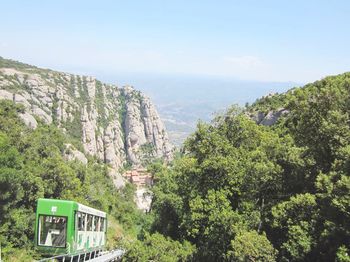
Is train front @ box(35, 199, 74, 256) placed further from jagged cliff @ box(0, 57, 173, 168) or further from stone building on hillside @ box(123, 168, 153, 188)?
stone building on hillside @ box(123, 168, 153, 188)

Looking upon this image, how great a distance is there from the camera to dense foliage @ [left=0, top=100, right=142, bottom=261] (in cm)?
3375

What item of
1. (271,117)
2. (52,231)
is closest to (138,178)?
(271,117)

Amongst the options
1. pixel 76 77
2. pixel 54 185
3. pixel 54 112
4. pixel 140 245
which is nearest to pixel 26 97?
pixel 54 112

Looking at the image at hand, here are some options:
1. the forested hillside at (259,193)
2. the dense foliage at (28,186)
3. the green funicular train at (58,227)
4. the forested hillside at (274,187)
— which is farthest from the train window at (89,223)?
the forested hillside at (274,187)

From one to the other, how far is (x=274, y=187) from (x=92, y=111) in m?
126

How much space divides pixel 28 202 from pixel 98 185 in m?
27.3

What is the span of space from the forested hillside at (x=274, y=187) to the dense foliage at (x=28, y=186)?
1246 centimetres

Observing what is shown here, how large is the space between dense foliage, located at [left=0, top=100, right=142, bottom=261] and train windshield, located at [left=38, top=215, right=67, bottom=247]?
6574 millimetres

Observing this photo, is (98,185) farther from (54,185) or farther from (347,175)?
(347,175)

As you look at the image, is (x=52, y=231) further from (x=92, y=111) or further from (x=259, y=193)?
(x=92, y=111)

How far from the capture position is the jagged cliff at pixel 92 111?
394 ft

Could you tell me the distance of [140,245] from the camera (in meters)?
25.4

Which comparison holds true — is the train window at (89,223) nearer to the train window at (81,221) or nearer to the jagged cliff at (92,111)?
the train window at (81,221)

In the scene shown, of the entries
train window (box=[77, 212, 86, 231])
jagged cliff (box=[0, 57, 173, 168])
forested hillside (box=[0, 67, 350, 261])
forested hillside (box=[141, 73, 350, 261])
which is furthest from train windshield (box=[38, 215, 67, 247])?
jagged cliff (box=[0, 57, 173, 168])
